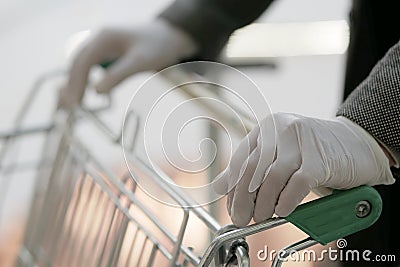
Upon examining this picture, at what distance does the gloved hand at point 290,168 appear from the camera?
500 millimetres

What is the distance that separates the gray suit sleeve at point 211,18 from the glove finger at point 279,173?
0.34m

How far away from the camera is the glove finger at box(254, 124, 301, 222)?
0.50m

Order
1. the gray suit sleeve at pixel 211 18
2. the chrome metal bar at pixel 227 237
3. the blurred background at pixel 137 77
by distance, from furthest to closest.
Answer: the blurred background at pixel 137 77, the gray suit sleeve at pixel 211 18, the chrome metal bar at pixel 227 237

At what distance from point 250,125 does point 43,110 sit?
143cm

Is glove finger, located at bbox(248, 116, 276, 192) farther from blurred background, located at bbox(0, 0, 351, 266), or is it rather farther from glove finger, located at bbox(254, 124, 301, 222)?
blurred background, located at bbox(0, 0, 351, 266)

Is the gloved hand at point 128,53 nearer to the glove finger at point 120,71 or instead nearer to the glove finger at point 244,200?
the glove finger at point 120,71

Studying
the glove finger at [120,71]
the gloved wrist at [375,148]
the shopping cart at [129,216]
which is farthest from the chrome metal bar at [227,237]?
the glove finger at [120,71]

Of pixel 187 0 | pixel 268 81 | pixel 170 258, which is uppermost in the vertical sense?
pixel 187 0

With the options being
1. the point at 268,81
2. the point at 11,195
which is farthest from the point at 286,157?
the point at 11,195

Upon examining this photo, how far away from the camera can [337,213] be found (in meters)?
0.50

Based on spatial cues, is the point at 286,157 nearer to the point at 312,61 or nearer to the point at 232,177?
the point at 232,177

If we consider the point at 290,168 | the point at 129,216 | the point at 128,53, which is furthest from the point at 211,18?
the point at 290,168

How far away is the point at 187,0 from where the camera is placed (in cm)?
85

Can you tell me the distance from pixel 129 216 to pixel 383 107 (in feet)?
0.79
